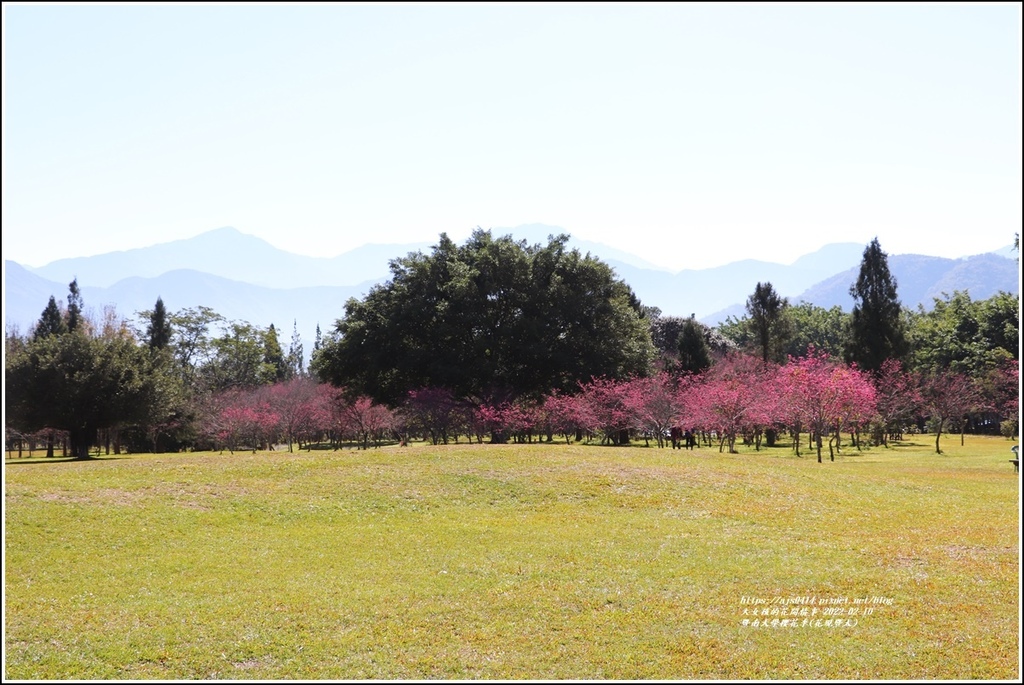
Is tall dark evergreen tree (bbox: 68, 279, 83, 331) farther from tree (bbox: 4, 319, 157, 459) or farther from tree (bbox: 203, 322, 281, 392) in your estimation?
tree (bbox: 4, 319, 157, 459)

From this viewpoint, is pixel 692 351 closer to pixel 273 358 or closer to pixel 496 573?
pixel 496 573

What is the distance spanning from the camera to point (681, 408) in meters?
→ 45.9

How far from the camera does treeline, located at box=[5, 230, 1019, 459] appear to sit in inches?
1635

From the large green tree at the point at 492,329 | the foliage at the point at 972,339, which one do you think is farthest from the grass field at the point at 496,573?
the foliage at the point at 972,339

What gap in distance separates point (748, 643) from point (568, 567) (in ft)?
17.1

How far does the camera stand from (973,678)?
1045 cm

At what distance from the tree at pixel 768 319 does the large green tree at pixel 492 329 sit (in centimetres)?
2355

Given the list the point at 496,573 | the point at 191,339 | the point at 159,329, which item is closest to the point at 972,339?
the point at 496,573

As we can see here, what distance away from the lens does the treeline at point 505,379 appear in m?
41.5

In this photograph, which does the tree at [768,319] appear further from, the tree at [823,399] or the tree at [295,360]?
the tree at [295,360]

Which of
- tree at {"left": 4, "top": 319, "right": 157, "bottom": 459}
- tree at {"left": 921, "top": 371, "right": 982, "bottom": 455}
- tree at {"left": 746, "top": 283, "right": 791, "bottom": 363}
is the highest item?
tree at {"left": 746, "top": 283, "right": 791, "bottom": 363}

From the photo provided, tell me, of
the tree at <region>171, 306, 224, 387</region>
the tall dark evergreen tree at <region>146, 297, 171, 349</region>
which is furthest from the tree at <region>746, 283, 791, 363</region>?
the tree at <region>171, 306, 224, 387</region>

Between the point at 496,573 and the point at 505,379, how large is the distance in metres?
32.9

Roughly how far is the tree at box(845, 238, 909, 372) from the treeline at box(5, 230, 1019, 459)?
13 centimetres
